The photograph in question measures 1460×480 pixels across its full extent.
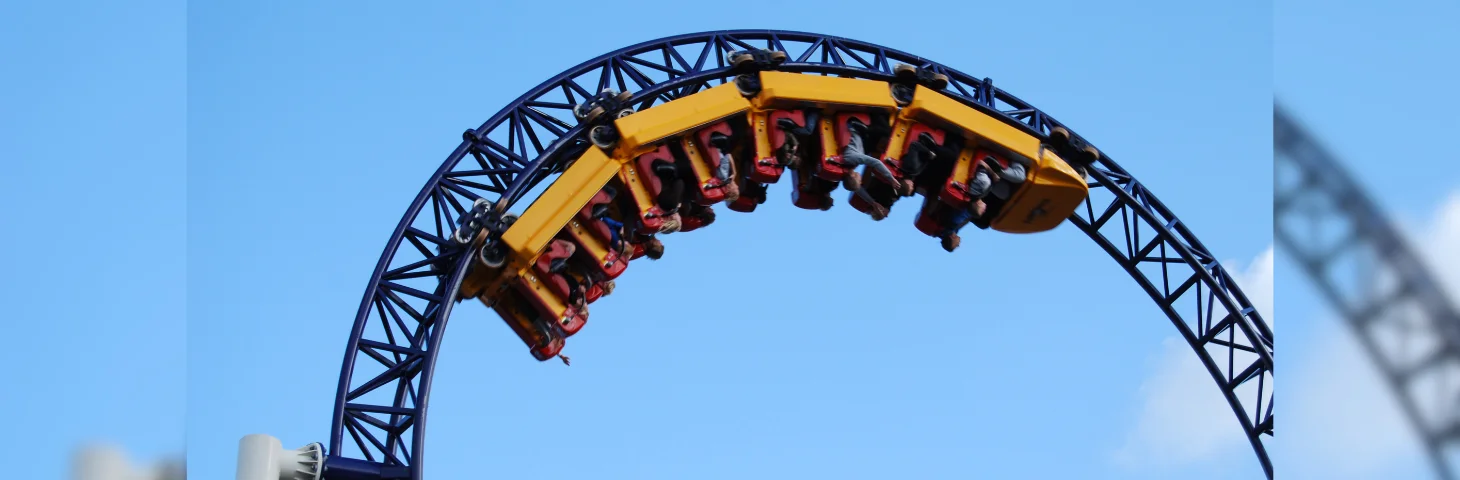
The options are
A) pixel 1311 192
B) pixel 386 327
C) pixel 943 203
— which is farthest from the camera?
pixel 943 203

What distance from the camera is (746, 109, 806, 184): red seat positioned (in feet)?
42.1

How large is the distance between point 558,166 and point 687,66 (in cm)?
149

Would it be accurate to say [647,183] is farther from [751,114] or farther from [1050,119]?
[1050,119]

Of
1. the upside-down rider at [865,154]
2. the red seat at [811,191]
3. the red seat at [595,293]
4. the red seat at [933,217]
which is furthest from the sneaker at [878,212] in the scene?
the red seat at [595,293]

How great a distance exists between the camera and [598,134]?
12.3m

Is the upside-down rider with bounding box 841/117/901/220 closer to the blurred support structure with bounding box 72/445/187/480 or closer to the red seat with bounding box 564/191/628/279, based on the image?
the red seat with bounding box 564/191/628/279

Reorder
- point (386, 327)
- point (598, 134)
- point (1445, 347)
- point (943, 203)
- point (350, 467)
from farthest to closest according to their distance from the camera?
point (943, 203) < point (598, 134) < point (386, 327) < point (350, 467) < point (1445, 347)

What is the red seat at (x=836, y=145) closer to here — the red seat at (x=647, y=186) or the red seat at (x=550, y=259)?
the red seat at (x=647, y=186)

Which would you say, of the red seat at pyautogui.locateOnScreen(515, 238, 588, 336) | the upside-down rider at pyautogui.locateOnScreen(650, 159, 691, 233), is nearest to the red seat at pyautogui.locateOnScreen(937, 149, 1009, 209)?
the upside-down rider at pyautogui.locateOnScreen(650, 159, 691, 233)

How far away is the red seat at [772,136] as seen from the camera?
12.8 metres

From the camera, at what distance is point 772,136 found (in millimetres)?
12844

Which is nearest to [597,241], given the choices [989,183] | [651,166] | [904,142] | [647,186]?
[647,186]

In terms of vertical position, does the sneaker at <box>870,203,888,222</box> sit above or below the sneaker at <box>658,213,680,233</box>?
above

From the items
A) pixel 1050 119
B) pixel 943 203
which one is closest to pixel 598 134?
pixel 943 203
